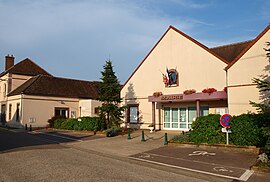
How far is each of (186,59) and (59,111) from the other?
19.4 meters

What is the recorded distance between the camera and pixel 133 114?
84.9 feet

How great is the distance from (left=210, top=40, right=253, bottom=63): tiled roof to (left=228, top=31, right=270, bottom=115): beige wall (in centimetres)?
407

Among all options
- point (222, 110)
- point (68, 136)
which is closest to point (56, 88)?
point (68, 136)

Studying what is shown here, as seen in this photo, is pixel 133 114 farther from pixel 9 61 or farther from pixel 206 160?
pixel 9 61

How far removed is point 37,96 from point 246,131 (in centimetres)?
2602

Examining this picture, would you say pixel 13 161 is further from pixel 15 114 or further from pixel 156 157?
pixel 15 114

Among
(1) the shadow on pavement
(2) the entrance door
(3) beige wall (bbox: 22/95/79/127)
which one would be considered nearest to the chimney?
(2) the entrance door

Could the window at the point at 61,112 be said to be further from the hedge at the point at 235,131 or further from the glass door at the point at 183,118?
the hedge at the point at 235,131

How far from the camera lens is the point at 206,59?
20.3 meters

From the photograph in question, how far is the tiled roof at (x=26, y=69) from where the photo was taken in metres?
36.3

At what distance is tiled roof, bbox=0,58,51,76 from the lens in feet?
119

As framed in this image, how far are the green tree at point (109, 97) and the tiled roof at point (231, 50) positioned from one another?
9.92 m

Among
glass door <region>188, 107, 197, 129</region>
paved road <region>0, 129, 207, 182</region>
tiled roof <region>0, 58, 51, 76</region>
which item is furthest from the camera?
tiled roof <region>0, 58, 51, 76</region>

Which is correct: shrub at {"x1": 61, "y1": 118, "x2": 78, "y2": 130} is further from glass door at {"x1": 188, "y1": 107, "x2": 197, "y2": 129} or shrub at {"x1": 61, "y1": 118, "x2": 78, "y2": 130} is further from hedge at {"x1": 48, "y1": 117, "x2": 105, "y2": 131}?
glass door at {"x1": 188, "y1": 107, "x2": 197, "y2": 129}
